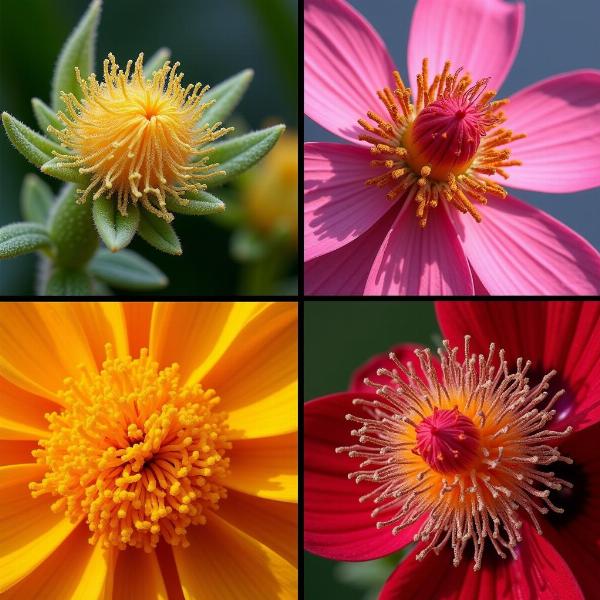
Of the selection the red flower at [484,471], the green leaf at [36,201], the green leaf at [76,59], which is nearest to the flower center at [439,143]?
the red flower at [484,471]

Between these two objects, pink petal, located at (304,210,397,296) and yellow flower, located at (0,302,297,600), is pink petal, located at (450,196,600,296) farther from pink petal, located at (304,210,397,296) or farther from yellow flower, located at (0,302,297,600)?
yellow flower, located at (0,302,297,600)

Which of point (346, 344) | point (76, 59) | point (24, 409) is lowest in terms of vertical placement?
point (24, 409)

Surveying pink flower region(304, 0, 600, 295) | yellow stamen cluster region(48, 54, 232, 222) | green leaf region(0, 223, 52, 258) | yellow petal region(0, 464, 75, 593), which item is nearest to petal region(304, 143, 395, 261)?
pink flower region(304, 0, 600, 295)

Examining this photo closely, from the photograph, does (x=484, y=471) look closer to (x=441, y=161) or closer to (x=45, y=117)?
(x=441, y=161)

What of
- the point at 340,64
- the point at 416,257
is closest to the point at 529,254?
the point at 416,257

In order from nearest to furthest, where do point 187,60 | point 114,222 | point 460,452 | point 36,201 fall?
1. point 114,222
2. point 460,452
3. point 36,201
4. point 187,60

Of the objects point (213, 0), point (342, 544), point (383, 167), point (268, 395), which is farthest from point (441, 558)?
point (213, 0)

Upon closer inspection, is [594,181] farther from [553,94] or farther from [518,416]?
[518,416]

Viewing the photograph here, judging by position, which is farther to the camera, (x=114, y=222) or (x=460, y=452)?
(x=460, y=452)
